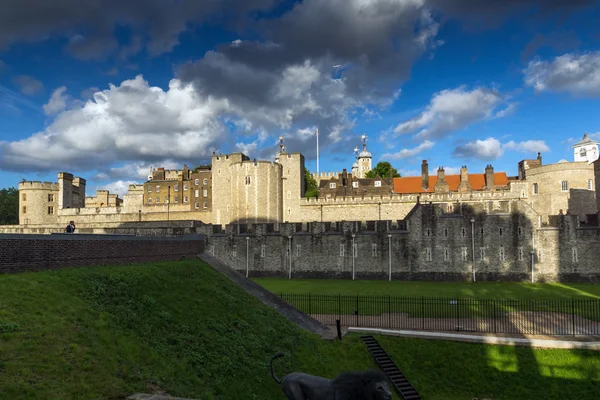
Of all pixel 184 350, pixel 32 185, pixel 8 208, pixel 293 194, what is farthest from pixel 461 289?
pixel 8 208

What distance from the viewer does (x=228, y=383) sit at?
1222cm

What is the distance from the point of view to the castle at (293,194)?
5734cm

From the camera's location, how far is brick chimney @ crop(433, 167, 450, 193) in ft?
204

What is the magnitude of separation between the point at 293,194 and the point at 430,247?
30.1 metres

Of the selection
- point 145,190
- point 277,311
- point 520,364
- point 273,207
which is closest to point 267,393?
point 277,311

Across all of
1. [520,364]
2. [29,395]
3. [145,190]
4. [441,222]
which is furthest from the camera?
[145,190]

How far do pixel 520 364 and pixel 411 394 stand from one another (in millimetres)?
5236

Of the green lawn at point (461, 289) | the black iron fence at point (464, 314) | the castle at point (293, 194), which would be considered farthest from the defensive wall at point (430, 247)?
the black iron fence at point (464, 314)

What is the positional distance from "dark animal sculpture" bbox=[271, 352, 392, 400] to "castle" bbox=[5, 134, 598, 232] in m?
48.0

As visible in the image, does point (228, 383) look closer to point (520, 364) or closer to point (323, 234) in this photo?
point (520, 364)

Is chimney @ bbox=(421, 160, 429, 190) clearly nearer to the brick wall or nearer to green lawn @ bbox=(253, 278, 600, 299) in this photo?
green lawn @ bbox=(253, 278, 600, 299)

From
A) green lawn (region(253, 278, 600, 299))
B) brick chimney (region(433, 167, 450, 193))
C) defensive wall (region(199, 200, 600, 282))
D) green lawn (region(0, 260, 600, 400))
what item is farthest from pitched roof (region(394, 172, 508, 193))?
green lawn (region(0, 260, 600, 400))

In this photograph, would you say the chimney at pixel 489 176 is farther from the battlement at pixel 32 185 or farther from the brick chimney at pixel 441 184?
the battlement at pixel 32 185

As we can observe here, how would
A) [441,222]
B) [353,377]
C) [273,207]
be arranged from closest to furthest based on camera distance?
[353,377] → [441,222] → [273,207]
